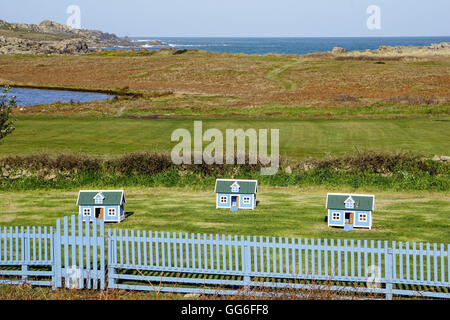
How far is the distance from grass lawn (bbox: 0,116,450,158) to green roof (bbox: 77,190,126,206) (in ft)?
45.7

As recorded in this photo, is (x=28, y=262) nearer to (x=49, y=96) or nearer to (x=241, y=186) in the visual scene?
(x=241, y=186)

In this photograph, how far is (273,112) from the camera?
57938 mm

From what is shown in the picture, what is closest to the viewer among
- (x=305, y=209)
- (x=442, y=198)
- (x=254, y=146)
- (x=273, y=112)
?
(x=305, y=209)

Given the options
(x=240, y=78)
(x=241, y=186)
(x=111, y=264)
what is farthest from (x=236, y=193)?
(x=240, y=78)

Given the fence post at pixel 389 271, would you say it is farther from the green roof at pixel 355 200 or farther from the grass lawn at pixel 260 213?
the green roof at pixel 355 200

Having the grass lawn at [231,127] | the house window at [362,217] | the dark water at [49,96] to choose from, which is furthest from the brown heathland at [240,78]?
the house window at [362,217]

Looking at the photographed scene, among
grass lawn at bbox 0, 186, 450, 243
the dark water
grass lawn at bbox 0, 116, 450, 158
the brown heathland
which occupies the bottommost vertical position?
grass lawn at bbox 0, 186, 450, 243

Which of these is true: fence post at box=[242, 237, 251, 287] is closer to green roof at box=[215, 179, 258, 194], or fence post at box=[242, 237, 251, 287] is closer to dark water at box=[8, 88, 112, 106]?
green roof at box=[215, 179, 258, 194]

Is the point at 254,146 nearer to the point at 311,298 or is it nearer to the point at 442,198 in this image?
the point at 442,198

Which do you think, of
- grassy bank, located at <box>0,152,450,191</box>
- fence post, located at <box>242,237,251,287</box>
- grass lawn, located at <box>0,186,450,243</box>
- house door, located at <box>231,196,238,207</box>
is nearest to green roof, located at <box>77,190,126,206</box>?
→ grass lawn, located at <box>0,186,450,243</box>

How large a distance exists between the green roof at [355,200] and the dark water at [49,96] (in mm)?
67240

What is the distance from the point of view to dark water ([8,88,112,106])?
84425 mm
